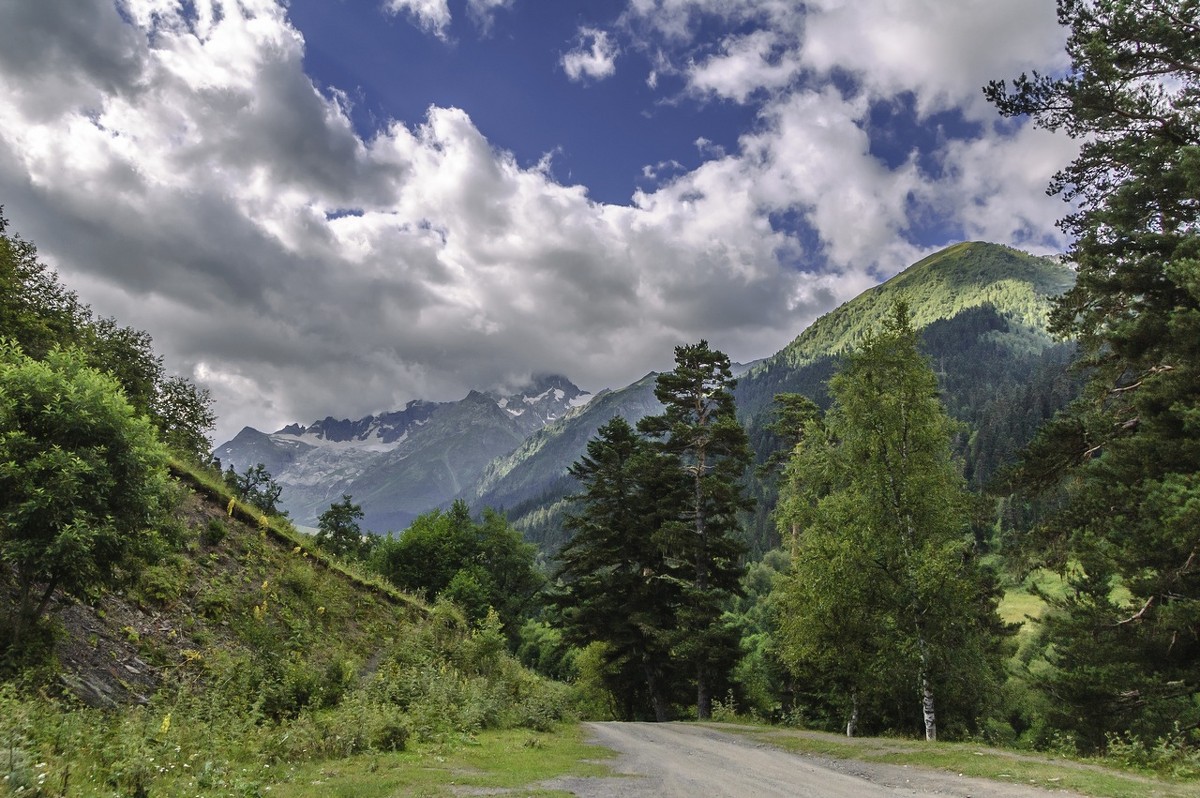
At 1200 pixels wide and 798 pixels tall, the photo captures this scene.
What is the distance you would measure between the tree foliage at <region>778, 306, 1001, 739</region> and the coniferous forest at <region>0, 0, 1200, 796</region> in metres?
0.11

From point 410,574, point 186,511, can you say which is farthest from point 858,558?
point 410,574

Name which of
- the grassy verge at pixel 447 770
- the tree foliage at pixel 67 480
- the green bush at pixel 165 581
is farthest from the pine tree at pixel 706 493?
the tree foliage at pixel 67 480

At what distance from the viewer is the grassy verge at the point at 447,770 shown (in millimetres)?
9234

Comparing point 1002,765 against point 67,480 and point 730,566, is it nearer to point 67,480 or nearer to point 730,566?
point 67,480

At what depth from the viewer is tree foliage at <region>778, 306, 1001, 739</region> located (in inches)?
797

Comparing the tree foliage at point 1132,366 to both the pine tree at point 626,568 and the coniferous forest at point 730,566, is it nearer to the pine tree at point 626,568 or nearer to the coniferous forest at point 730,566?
the coniferous forest at point 730,566

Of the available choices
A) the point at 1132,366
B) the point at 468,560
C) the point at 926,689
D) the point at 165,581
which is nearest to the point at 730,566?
the point at 926,689

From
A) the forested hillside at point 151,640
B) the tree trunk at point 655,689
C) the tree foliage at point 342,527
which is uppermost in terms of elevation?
the tree foliage at point 342,527

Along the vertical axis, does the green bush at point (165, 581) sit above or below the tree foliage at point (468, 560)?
below

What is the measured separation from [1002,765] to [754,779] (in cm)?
590

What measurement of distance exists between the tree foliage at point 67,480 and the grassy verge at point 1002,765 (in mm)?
18124

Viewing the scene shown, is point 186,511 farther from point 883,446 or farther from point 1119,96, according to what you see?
point 1119,96

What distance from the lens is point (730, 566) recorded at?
35.2 meters

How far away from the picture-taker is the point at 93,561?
11.0 meters
